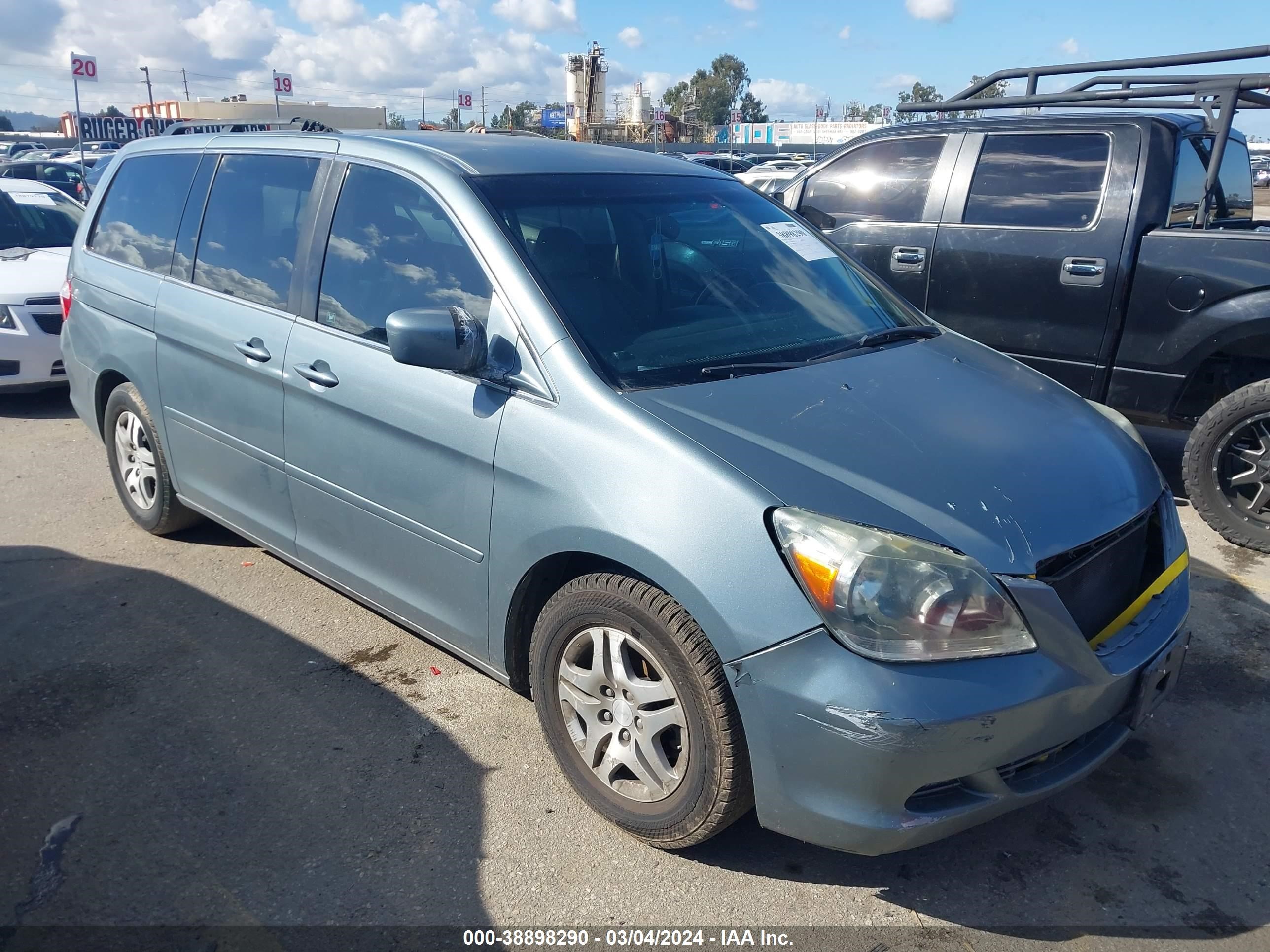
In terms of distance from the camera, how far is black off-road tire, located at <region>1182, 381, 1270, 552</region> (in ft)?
15.5

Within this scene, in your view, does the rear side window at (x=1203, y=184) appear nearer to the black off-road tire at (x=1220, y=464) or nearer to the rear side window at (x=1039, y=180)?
the rear side window at (x=1039, y=180)

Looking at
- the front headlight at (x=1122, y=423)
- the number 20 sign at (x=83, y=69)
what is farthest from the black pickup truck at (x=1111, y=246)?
the number 20 sign at (x=83, y=69)

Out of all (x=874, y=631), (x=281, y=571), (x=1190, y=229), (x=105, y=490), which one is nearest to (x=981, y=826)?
(x=874, y=631)

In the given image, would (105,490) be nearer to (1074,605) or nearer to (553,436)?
(553,436)

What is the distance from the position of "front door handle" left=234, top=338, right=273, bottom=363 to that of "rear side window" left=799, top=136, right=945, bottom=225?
12.8ft

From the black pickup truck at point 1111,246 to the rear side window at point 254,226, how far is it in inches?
137

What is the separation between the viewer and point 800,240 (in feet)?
12.7

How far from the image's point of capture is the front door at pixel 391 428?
3000 mm

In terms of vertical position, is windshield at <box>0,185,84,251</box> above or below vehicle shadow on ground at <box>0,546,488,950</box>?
above

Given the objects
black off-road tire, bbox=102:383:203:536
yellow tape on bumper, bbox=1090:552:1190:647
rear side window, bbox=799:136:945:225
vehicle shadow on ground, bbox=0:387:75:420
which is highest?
rear side window, bbox=799:136:945:225

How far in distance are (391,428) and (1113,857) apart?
7.99 feet

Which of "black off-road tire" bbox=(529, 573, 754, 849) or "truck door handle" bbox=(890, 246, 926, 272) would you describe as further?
"truck door handle" bbox=(890, 246, 926, 272)

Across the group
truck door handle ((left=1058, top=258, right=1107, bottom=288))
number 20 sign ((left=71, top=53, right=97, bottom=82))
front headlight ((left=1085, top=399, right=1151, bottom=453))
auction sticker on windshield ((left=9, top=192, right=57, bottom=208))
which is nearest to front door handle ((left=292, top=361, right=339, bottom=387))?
front headlight ((left=1085, top=399, right=1151, bottom=453))

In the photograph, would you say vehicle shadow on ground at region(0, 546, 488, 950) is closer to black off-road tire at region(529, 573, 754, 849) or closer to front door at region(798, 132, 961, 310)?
black off-road tire at region(529, 573, 754, 849)
